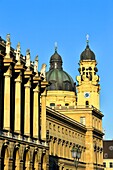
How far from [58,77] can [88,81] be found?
1484cm

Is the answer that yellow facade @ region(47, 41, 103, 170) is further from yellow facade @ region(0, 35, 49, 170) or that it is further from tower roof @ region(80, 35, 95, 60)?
yellow facade @ region(0, 35, 49, 170)

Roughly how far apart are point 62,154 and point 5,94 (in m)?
57.0

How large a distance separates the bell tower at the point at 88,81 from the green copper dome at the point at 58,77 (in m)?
9.18

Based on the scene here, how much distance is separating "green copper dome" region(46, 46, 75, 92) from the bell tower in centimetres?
918

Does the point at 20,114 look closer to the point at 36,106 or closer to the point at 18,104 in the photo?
the point at 18,104

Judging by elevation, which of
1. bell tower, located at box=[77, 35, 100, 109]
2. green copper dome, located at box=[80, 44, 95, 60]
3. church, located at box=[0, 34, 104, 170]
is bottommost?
church, located at box=[0, 34, 104, 170]

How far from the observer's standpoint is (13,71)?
75.8 m

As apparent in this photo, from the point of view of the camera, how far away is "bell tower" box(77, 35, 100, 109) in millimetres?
163375

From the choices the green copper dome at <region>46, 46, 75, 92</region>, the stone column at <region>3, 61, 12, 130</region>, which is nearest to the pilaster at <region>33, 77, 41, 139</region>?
the stone column at <region>3, 61, 12, 130</region>

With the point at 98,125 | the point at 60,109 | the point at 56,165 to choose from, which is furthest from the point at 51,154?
the point at 98,125

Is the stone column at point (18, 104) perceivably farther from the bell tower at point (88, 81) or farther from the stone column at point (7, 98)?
the bell tower at point (88, 81)

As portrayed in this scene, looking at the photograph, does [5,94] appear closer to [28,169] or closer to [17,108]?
[17,108]

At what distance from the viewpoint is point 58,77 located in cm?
17638

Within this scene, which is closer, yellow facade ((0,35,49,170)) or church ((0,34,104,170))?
yellow facade ((0,35,49,170))
